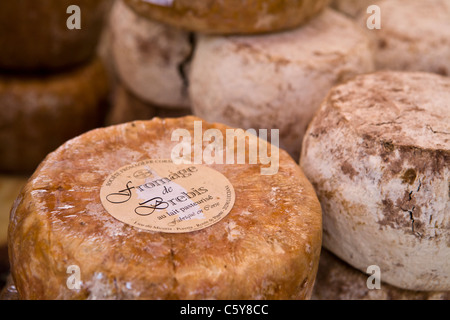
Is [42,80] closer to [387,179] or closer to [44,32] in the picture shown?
[44,32]

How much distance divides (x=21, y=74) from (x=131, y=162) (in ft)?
4.45

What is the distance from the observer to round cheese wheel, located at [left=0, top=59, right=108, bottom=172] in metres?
2.24

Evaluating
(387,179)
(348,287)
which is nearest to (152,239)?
(387,179)

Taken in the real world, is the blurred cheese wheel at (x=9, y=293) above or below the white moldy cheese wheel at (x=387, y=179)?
below

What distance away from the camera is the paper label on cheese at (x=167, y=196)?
3.33 ft

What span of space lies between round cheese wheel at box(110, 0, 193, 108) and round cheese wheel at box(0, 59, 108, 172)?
1.07 feet

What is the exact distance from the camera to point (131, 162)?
3.93ft

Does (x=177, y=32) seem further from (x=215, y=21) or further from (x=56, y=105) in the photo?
(x=56, y=105)

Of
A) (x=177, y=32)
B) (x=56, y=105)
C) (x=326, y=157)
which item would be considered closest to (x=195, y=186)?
(x=326, y=157)

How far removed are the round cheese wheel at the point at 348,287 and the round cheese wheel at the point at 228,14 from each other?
767 mm

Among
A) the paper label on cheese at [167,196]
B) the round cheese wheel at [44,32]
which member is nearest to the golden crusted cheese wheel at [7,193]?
the round cheese wheel at [44,32]

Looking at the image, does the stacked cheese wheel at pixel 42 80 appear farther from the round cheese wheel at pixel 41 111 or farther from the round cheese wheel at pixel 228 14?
the round cheese wheel at pixel 228 14
